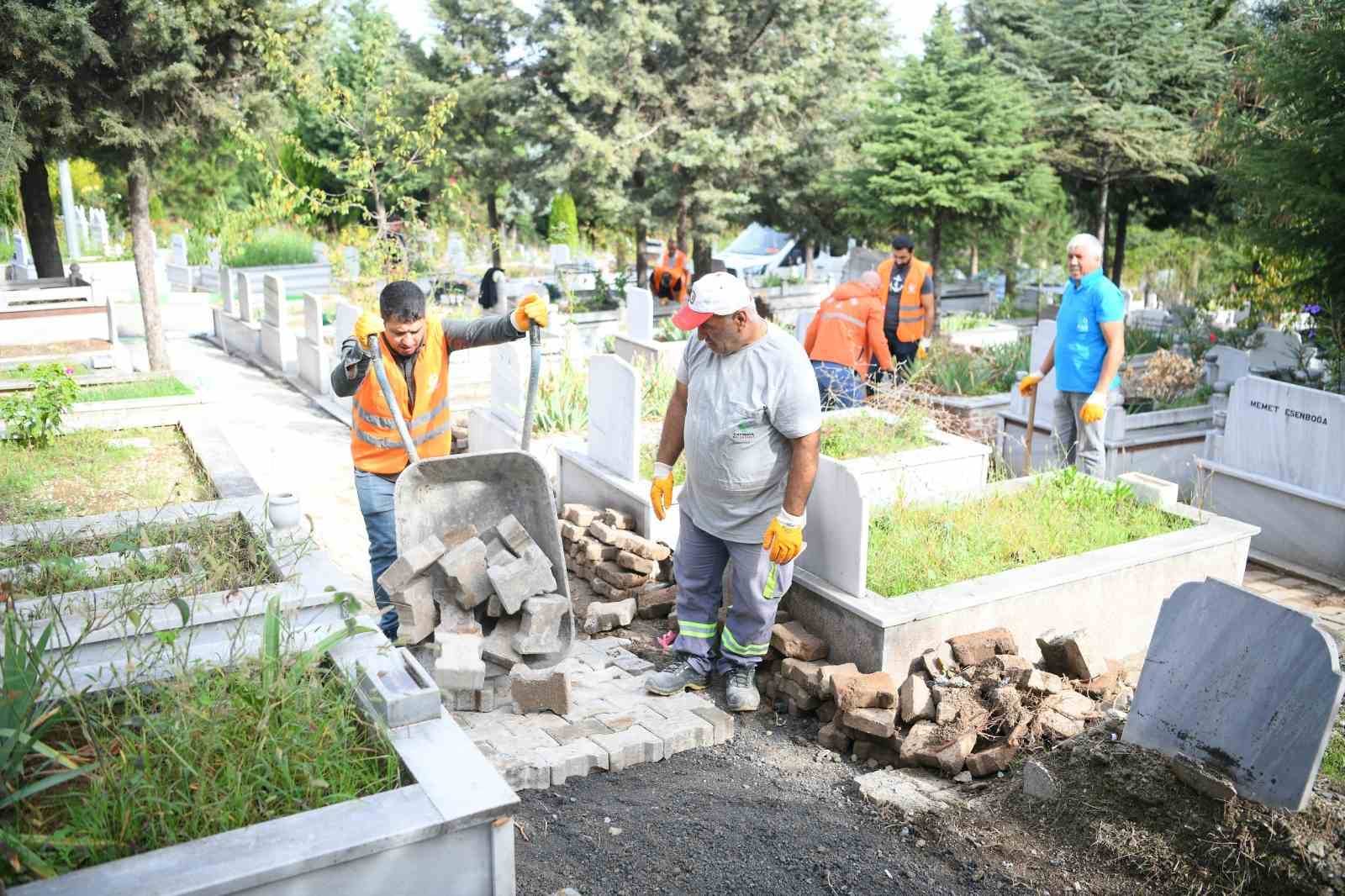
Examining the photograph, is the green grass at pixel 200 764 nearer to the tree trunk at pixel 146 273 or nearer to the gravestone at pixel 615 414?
the gravestone at pixel 615 414

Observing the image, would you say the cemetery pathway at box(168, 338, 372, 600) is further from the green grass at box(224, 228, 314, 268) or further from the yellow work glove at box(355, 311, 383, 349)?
the green grass at box(224, 228, 314, 268)

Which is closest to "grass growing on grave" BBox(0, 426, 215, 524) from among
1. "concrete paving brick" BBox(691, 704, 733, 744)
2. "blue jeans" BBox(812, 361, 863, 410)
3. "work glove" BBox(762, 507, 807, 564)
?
"concrete paving brick" BBox(691, 704, 733, 744)

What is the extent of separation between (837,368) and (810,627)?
3628mm

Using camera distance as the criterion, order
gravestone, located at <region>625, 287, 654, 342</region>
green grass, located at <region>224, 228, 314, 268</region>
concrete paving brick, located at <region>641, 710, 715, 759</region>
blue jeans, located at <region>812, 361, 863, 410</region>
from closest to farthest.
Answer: concrete paving brick, located at <region>641, 710, 715, 759</region>
blue jeans, located at <region>812, 361, 863, 410</region>
gravestone, located at <region>625, 287, 654, 342</region>
green grass, located at <region>224, 228, 314, 268</region>

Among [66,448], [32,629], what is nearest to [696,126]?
[66,448]

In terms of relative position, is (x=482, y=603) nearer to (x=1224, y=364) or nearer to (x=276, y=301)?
(x=1224, y=364)

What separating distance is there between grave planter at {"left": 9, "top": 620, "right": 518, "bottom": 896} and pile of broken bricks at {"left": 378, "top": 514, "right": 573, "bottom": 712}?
53.2 inches

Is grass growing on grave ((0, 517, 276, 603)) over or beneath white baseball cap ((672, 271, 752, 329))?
beneath

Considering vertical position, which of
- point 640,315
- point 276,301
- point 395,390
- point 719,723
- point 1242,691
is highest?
point 395,390

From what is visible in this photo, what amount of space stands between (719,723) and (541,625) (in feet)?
2.89

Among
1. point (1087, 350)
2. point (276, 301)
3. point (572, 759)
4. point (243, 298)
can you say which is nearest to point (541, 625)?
point (572, 759)

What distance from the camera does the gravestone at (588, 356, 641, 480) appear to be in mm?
6836

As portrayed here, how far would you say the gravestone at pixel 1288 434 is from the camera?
7.16 metres

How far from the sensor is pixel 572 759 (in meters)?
4.48
